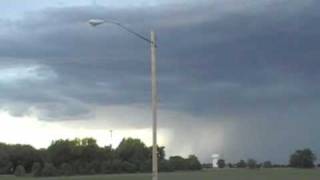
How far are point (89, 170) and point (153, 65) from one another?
14273 centimetres

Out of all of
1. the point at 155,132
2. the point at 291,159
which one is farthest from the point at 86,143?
the point at 155,132

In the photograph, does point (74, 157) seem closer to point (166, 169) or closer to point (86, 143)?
point (86, 143)

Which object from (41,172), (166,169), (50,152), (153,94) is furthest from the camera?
(50,152)

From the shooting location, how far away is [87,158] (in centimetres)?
18025

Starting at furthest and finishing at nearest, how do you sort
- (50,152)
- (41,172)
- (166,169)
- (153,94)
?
(50,152) → (166,169) → (41,172) → (153,94)

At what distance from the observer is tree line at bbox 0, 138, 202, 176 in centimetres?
16900

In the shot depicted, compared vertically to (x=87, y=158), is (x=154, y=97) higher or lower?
lower

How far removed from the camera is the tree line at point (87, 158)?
169000 mm

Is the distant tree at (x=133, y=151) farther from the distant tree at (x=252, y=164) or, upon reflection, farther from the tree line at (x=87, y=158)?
the distant tree at (x=252, y=164)

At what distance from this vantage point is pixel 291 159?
184000 millimetres

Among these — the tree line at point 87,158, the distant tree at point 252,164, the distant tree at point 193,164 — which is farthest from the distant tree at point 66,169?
the distant tree at point 252,164

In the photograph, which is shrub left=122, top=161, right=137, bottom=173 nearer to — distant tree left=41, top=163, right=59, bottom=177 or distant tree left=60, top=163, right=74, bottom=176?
distant tree left=60, top=163, right=74, bottom=176

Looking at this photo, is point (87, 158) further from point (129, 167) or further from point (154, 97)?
point (154, 97)

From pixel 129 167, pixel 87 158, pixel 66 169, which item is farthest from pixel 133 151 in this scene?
pixel 66 169
